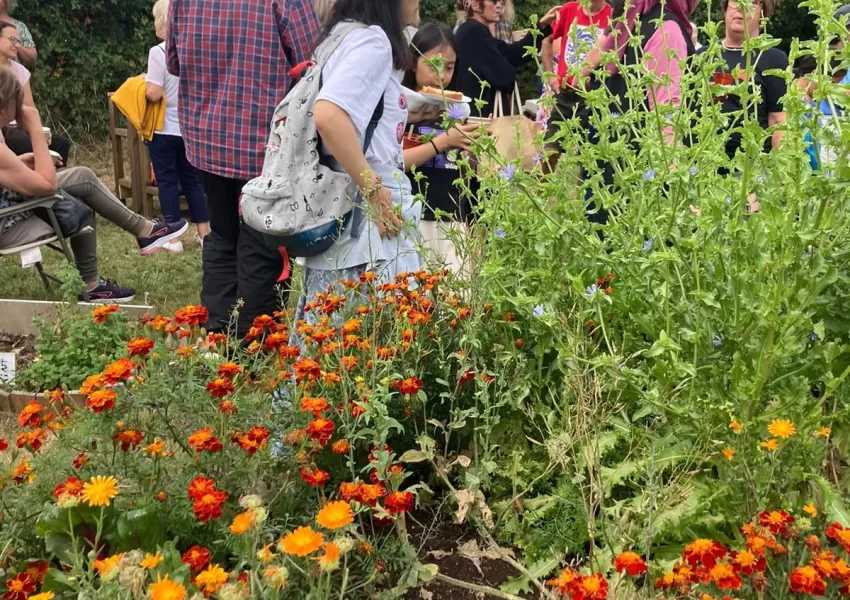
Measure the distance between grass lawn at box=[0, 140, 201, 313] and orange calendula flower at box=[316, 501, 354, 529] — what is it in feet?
11.5

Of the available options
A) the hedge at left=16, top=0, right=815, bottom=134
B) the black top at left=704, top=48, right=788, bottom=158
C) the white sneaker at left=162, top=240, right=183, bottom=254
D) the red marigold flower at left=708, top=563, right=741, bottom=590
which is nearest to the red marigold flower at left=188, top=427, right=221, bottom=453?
the red marigold flower at left=708, top=563, right=741, bottom=590

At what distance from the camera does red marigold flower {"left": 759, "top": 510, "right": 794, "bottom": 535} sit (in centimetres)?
151

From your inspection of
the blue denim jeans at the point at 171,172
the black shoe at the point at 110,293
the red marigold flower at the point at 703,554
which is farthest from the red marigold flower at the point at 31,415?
the blue denim jeans at the point at 171,172

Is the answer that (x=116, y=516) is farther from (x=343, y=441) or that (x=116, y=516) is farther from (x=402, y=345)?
(x=402, y=345)

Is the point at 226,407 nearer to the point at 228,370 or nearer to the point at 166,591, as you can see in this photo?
the point at 228,370

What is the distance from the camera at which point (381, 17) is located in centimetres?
272

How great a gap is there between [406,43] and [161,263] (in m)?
3.78

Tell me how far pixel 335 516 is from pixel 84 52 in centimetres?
1082

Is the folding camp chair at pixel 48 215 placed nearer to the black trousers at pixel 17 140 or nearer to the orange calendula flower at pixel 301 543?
the black trousers at pixel 17 140

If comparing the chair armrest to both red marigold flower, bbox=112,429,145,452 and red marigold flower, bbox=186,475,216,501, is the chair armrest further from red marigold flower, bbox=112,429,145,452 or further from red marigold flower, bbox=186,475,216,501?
red marigold flower, bbox=186,475,216,501

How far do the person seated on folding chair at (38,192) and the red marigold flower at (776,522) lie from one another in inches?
143

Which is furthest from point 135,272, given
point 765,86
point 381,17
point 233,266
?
point 765,86

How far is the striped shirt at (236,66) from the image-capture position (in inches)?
136

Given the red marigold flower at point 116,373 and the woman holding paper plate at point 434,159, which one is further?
the woman holding paper plate at point 434,159
